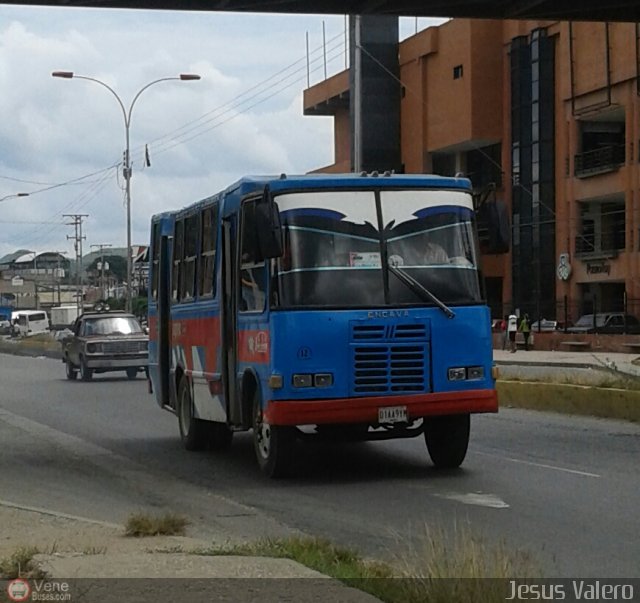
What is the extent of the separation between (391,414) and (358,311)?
3.47 ft

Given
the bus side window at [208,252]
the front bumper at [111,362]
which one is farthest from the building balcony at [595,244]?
the bus side window at [208,252]

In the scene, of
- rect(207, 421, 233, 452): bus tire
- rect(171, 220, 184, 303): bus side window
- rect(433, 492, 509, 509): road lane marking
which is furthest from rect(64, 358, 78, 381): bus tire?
rect(433, 492, 509, 509): road lane marking

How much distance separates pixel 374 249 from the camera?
13555mm

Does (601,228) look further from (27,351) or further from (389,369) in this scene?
(389,369)

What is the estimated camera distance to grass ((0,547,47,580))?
25.8 ft

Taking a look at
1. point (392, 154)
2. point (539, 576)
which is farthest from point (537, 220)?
point (539, 576)

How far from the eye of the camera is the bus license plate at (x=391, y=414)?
13328 mm

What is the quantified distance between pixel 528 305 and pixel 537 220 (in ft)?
13.9

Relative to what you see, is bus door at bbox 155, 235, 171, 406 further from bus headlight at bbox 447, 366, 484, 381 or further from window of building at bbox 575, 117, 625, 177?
window of building at bbox 575, 117, 625, 177

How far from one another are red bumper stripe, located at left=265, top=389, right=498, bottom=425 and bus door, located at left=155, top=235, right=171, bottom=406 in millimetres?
5692

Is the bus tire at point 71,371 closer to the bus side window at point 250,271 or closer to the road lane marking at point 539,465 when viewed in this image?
the road lane marking at point 539,465

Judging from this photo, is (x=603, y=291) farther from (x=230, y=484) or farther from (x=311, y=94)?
(x=230, y=484)

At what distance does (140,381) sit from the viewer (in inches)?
1486

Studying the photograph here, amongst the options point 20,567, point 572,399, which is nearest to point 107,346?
point 572,399
